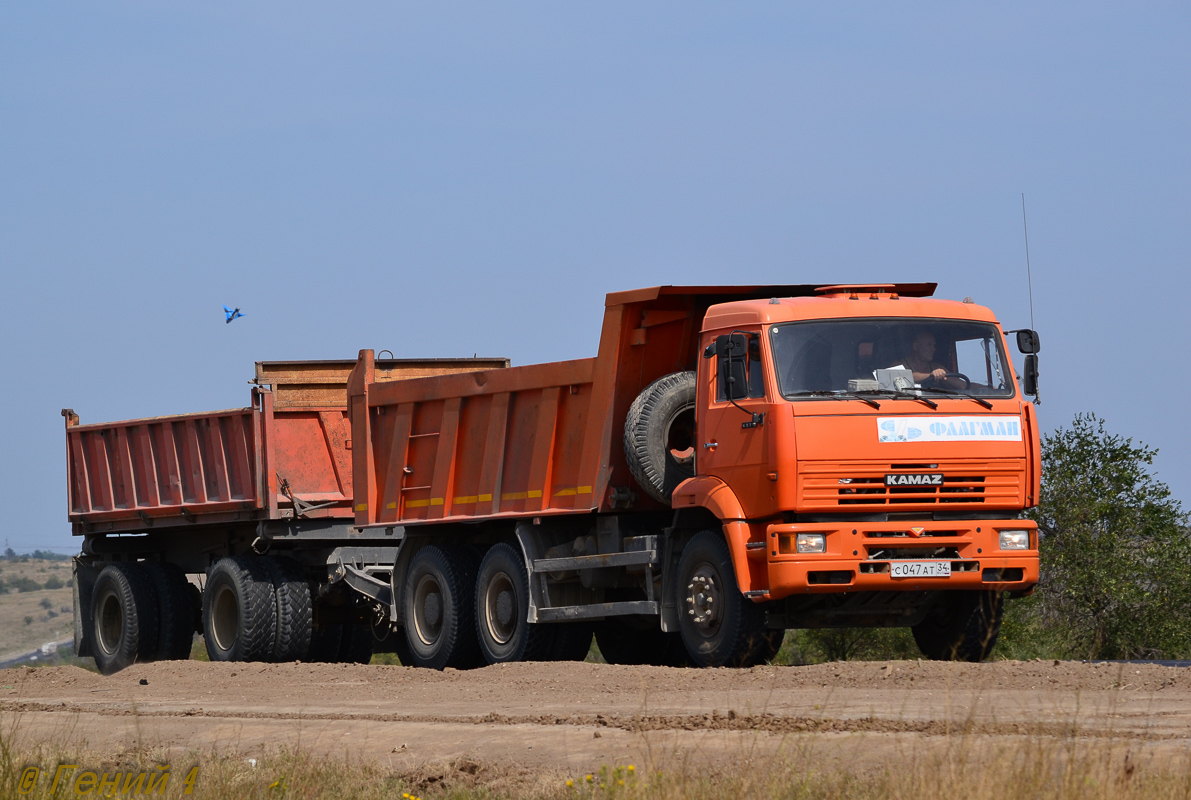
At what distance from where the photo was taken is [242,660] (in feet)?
56.9

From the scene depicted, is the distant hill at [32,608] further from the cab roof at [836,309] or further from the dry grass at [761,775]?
the dry grass at [761,775]

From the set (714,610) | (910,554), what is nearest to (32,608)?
(714,610)

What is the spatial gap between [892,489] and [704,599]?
1.70 m

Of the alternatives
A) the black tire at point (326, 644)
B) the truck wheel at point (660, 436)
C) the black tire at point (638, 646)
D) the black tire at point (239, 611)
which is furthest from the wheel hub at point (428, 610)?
the truck wheel at point (660, 436)

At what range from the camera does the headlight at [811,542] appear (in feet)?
38.0

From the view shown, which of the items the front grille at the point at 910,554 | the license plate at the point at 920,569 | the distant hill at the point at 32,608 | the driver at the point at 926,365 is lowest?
the distant hill at the point at 32,608

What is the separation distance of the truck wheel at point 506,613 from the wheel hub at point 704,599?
6.94ft

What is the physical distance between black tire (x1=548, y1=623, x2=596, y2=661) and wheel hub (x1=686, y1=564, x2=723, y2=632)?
226 cm

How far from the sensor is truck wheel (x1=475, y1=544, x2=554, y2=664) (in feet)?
47.2

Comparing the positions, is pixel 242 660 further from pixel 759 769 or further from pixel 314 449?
pixel 759 769

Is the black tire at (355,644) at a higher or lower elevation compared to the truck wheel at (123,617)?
lower

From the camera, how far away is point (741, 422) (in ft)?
39.4

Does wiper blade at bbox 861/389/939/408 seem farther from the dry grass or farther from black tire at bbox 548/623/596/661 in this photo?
the dry grass

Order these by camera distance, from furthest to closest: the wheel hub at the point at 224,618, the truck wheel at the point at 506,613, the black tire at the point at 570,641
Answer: the wheel hub at the point at 224,618, the black tire at the point at 570,641, the truck wheel at the point at 506,613
